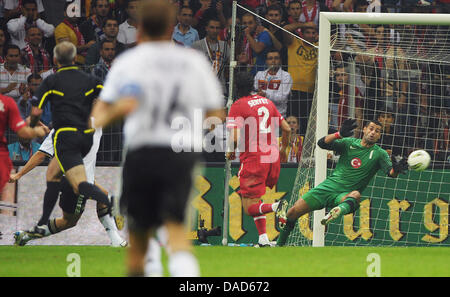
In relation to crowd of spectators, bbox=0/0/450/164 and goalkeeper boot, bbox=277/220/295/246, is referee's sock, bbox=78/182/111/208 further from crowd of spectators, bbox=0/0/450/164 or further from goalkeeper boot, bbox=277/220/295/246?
crowd of spectators, bbox=0/0/450/164

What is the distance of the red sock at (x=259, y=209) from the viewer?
10672 mm

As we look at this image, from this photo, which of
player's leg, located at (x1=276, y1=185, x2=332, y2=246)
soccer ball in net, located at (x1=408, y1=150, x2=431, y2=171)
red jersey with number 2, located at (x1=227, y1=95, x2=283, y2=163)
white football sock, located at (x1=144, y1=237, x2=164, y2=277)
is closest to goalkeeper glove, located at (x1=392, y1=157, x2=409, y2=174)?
soccer ball in net, located at (x1=408, y1=150, x2=431, y2=171)

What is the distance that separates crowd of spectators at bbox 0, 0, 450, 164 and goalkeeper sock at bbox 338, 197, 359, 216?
6.68 ft

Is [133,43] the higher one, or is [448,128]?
[133,43]

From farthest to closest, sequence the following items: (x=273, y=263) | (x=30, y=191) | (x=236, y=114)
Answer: (x=30, y=191) → (x=236, y=114) → (x=273, y=263)

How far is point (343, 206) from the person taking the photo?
10.4m

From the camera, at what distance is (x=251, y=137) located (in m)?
11.0

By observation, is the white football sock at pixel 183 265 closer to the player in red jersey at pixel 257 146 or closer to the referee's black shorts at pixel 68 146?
the referee's black shorts at pixel 68 146

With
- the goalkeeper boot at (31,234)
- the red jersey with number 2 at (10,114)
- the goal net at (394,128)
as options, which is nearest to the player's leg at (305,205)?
the goal net at (394,128)

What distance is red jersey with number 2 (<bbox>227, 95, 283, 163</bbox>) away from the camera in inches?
424

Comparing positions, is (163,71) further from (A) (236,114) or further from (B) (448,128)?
(B) (448,128)

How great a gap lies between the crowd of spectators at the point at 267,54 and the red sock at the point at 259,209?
1.82 metres

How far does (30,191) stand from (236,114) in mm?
3670
